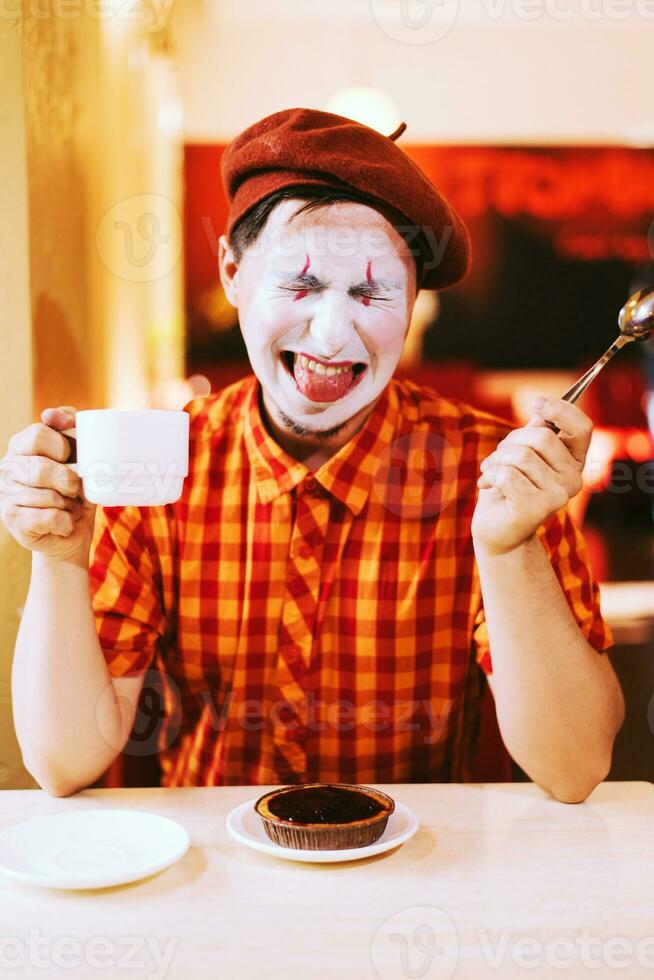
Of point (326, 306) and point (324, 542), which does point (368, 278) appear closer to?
point (326, 306)

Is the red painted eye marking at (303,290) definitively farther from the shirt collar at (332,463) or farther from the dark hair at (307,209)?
the shirt collar at (332,463)

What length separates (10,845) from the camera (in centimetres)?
96

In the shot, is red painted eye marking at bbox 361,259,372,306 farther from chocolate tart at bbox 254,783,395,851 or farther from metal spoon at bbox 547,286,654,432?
chocolate tart at bbox 254,783,395,851

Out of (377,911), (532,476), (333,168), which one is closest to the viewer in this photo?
(377,911)

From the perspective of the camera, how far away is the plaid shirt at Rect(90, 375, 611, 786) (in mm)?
1430

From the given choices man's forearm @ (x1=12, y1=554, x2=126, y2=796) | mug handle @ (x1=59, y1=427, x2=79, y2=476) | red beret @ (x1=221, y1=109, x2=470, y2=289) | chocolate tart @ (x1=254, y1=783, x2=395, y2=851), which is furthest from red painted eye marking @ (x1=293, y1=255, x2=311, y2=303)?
chocolate tart @ (x1=254, y1=783, x2=395, y2=851)

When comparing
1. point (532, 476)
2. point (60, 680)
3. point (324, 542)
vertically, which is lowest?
point (60, 680)

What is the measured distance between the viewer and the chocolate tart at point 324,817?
94 cm

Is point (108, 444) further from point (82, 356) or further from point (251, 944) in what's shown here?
point (82, 356)

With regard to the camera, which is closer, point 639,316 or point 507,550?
point 507,550

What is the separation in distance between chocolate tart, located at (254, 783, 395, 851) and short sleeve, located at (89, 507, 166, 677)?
0.42 metres

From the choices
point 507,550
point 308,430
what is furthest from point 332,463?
point 507,550

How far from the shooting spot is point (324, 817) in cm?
96

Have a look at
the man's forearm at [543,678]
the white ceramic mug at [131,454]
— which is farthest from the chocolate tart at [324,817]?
the white ceramic mug at [131,454]
